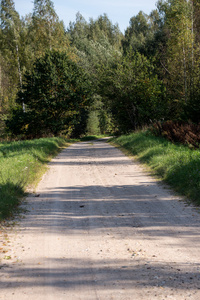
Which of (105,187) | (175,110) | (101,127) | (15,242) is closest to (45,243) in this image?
(15,242)

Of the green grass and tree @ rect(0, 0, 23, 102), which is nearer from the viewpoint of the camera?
the green grass

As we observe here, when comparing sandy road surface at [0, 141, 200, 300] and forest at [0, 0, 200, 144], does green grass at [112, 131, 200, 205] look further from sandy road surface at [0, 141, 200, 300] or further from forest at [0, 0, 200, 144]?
forest at [0, 0, 200, 144]

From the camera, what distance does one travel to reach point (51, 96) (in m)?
34.8

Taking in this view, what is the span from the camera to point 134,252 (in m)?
4.40

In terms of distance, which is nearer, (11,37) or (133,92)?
(133,92)

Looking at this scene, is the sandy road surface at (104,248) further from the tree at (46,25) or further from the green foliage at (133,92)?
the tree at (46,25)

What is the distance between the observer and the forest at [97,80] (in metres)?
24.7

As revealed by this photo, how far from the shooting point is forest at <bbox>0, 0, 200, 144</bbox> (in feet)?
80.9

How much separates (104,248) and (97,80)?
3499 cm

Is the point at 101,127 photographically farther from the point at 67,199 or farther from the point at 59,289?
the point at 59,289

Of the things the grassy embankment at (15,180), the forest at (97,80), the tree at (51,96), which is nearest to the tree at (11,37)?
the forest at (97,80)

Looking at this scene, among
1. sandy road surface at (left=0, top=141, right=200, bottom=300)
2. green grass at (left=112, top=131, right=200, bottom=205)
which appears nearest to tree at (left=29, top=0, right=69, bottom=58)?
green grass at (left=112, top=131, right=200, bottom=205)

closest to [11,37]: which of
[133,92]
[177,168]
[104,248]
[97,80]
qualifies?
[97,80]

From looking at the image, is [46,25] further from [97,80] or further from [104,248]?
[104,248]
